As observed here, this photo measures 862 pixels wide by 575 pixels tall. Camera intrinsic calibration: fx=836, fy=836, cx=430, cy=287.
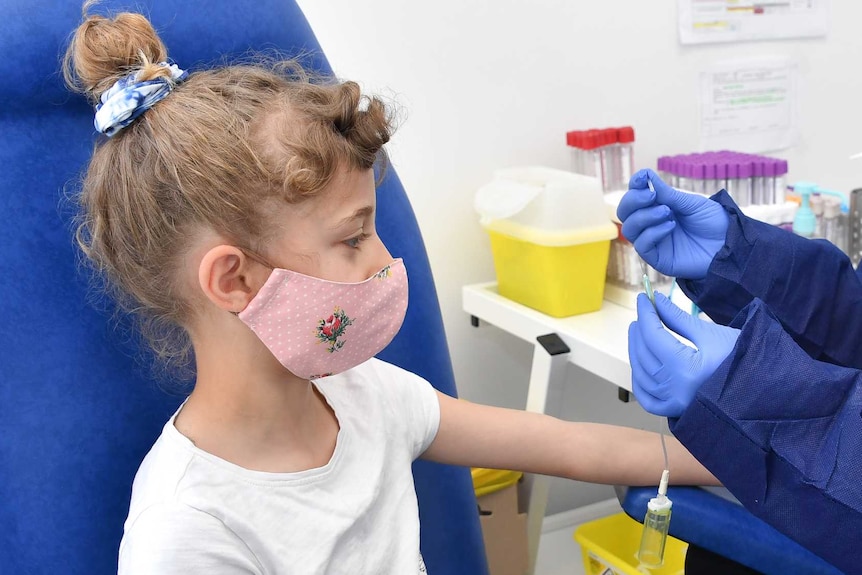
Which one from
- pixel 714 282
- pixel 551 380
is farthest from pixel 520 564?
pixel 714 282

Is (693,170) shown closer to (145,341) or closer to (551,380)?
(551,380)

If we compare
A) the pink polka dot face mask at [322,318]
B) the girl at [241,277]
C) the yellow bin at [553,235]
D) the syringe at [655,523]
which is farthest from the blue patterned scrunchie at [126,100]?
the yellow bin at [553,235]

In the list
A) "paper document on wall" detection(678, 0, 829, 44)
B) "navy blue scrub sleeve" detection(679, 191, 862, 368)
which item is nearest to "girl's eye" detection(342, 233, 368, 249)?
"navy blue scrub sleeve" detection(679, 191, 862, 368)

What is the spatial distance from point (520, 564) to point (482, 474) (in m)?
0.25

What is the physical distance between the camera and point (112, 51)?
92cm

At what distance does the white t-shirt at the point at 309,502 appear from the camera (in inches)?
34.9

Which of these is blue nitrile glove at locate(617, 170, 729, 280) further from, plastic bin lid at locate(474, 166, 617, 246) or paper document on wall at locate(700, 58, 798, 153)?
paper document on wall at locate(700, 58, 798, 153)

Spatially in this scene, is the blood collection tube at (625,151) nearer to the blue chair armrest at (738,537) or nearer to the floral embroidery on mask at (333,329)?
the blue chair armrest at (738,537)

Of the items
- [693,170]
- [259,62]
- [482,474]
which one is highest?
[259,62]

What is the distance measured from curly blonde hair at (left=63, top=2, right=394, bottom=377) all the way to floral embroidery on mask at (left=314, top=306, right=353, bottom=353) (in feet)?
0.38

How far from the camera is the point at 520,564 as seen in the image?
5.95 feet

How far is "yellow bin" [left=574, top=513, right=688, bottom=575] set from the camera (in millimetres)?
1763

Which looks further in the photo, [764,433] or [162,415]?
[162,415]

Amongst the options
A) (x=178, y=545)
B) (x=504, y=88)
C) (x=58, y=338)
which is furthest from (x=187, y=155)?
(x=504, y=88)
